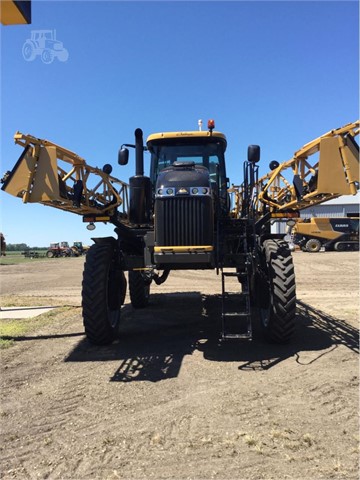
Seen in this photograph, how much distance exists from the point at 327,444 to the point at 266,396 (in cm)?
99

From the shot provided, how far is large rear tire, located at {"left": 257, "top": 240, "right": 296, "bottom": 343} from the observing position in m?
5.78

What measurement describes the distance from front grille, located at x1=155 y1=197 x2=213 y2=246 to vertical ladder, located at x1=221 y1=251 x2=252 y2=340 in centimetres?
69

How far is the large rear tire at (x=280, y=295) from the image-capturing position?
5777mm

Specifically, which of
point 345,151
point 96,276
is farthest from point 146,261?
point 345,151

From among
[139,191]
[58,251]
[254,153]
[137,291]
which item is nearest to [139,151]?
[139,191]

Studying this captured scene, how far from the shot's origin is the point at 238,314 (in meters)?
5.45

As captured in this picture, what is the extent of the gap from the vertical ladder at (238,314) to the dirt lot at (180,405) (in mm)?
319

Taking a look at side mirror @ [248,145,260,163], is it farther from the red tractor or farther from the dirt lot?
the red tractor

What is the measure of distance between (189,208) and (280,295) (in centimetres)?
177

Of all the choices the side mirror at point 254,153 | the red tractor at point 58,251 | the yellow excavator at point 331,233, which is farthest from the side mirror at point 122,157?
the red tractor at point 58,251

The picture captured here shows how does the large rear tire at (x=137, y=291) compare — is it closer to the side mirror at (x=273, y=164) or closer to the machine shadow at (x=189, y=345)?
the machine shadow at (x=189, y=345)

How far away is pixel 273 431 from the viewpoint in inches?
136

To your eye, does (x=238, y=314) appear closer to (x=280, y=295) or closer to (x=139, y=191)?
(x=280, y=295)

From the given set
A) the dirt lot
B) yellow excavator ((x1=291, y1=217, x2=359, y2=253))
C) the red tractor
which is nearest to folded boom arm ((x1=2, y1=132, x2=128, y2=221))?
the dirt lot
